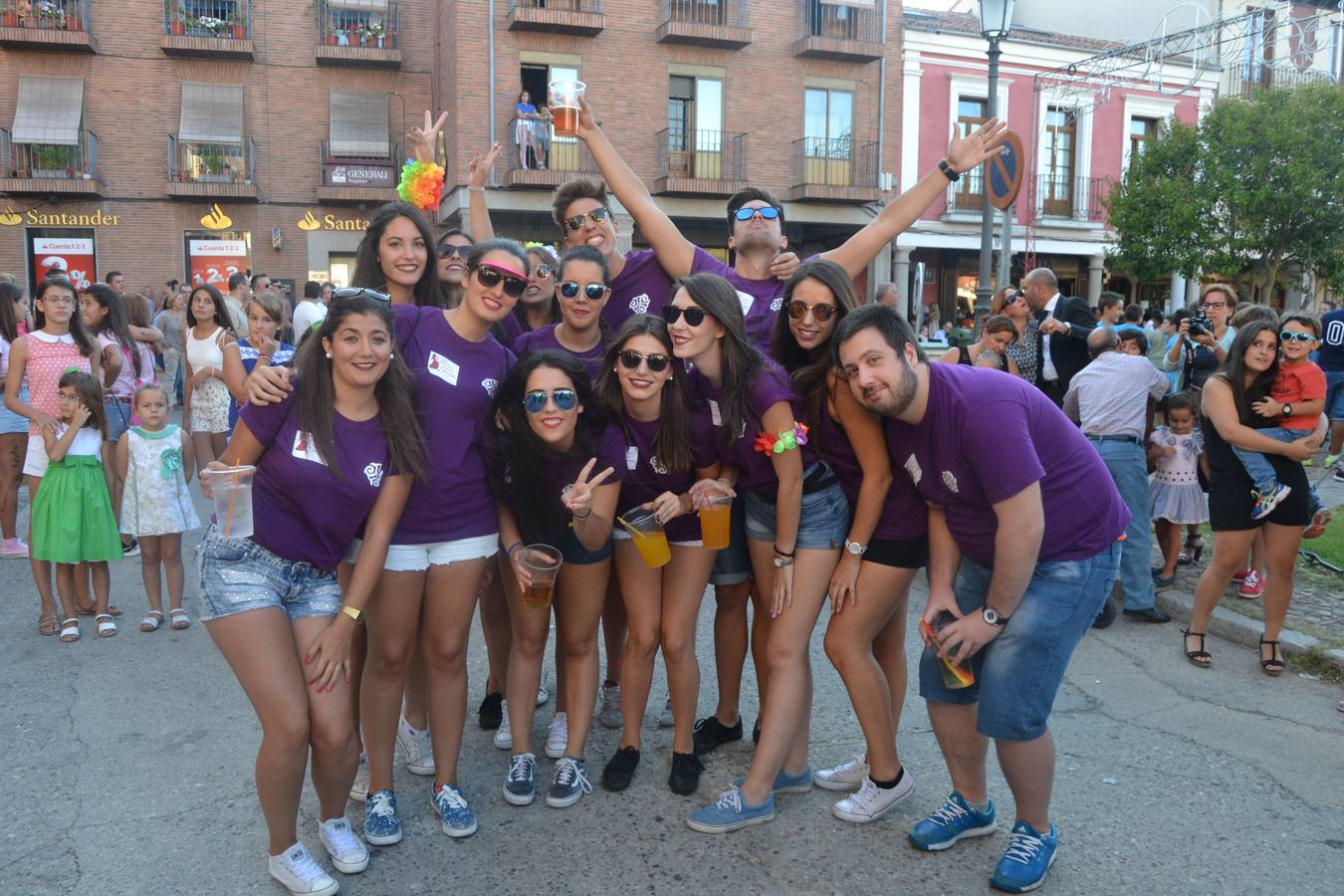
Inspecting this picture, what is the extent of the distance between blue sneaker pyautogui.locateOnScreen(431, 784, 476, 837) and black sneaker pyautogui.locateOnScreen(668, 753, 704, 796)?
2.51 feet

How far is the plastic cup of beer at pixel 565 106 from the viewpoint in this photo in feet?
13.4

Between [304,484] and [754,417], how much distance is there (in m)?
1.52

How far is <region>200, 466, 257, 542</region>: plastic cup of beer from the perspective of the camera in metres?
2.83

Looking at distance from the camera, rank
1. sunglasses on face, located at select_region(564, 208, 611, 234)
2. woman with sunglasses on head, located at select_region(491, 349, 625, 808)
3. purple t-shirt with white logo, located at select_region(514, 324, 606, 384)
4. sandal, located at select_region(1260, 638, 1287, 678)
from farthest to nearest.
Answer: sandal, located at select_region(1260, 638, 1287, 678), sunglasses on face, located at select_region(564, 208, 611, 234), purple t-shirt with white logo, located at select_region(514, 324, 606, 384), woman with sunglasses on head, located at select_region(491, 349, 625, 808)

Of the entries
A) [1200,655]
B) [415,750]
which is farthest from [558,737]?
[1200,655]

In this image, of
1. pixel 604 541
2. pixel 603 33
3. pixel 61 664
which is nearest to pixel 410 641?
pixel 604 541

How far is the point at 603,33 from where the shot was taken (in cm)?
2106

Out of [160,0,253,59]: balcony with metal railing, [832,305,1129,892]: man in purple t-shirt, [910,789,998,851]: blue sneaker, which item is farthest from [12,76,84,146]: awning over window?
[910,789,998,851]: blue sneaker

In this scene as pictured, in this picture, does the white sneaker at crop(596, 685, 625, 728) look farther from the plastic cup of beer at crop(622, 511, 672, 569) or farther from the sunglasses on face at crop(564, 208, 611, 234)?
the sunglasses on face at crop(564, 208, 611, 234)

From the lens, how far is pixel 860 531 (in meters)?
3.41

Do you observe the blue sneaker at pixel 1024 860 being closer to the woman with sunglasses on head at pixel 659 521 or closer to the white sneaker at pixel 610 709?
the woman with sunglasses on head at pixel 659 521

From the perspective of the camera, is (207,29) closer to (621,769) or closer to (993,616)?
(621,769)

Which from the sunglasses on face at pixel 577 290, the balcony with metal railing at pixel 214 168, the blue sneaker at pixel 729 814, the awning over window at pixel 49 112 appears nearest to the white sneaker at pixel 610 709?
the blue sneaker at pixel 729 814

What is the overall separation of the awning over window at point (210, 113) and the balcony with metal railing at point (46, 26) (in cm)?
213
